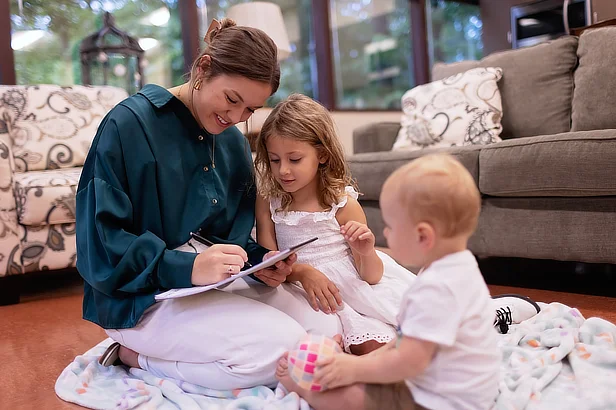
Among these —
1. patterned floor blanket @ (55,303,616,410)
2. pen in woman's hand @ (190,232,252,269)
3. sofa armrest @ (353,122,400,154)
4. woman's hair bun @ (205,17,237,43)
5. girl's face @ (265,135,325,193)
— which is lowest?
patterned floor blanket @ (55,303,616,410)

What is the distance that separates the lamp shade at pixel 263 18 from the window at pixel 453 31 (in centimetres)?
228

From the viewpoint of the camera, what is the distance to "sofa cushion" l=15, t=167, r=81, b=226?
7.10 feet

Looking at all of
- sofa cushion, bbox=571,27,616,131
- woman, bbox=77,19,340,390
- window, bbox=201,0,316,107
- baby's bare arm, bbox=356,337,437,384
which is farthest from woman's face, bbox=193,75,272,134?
window, bbox=201,0,316,107

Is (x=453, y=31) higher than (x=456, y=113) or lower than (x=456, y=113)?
higher

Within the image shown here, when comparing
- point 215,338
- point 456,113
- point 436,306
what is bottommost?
point 215,338

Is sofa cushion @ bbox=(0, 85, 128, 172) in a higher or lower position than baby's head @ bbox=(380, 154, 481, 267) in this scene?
higher

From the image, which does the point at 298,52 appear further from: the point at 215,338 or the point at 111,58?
the point at 215,338

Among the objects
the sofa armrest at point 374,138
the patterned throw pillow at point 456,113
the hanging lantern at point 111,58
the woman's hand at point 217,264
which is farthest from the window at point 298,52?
the woman's hand at point 217,264

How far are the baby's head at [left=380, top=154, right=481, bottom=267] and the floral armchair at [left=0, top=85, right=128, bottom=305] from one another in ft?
5.86

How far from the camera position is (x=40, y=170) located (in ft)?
8.58

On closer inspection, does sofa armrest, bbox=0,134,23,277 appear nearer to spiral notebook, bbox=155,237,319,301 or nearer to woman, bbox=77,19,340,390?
woman, bbox=77,19,340,390

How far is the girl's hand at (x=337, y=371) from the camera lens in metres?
0.84

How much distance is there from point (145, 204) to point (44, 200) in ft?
3.94

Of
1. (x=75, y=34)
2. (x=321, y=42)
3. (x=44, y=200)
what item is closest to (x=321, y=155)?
(x=44, y=200)
